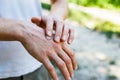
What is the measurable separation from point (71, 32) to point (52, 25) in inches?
3.8

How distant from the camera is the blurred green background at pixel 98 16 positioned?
601 cm

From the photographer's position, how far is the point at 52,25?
1524mm

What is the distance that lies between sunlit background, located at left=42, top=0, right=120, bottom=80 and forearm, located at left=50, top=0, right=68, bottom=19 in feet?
7.83

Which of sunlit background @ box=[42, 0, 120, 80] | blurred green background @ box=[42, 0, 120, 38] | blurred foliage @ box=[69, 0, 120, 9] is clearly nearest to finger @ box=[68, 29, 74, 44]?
sunlit background @ box=[42, 0, 120, 80]

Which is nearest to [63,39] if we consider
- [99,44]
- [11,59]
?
[11,59]

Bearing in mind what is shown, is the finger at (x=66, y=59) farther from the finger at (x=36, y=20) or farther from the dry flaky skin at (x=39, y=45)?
the finger at (x=36, y=20)

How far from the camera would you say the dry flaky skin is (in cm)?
137

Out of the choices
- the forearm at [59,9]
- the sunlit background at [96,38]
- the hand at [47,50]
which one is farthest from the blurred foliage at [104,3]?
the hand at [47,50]

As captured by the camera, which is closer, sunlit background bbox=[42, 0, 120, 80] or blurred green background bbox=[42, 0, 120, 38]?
sunlit background bbox=[42, 0, 120, 80]

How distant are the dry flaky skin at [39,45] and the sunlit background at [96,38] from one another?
9.25 feet

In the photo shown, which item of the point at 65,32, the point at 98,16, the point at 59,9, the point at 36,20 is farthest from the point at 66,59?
the point at 98,16

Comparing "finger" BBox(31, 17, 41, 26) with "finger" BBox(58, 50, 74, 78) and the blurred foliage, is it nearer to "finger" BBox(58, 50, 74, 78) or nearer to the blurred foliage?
"finger" BBox(58, 50, 74, 78)

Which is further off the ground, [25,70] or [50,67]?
[50,67]

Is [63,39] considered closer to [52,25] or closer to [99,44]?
[52,25]
